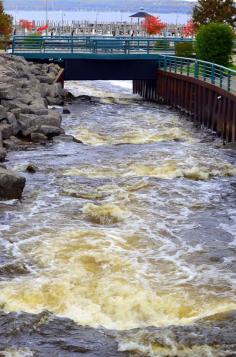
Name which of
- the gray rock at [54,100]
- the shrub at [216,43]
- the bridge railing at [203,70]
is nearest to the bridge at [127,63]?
the bridge railing at [203,70]

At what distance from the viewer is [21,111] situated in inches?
974

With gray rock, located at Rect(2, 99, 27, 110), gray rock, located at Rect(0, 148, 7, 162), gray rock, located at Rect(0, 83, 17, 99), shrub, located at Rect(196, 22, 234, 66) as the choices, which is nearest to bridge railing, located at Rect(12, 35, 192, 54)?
shrub, located at Rect(196, 22, 234, 66)

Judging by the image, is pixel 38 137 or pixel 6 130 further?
pixel 38 137

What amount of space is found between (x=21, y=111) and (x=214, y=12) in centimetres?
2450

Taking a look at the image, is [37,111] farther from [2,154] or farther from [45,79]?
[45,79]

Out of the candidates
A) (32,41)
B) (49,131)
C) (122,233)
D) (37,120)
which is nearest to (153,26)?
(32,41)

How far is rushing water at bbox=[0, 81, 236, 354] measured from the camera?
11.1m

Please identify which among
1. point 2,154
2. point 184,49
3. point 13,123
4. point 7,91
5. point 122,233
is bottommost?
point 122,233

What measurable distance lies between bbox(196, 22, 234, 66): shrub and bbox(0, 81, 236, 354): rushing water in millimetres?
11463

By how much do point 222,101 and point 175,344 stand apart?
17110 millimetres

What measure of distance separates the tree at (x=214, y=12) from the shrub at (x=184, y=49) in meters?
5.51

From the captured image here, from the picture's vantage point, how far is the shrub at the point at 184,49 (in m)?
40.1

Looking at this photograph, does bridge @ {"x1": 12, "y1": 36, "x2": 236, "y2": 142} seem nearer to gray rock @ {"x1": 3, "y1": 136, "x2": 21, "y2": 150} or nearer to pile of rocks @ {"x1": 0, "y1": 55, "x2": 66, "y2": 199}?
pile of rocks @ {"x1": 0, "y1": 55, "x2": 66, "y2": 199}

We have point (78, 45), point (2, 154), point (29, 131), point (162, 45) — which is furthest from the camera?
point (162, 45)
